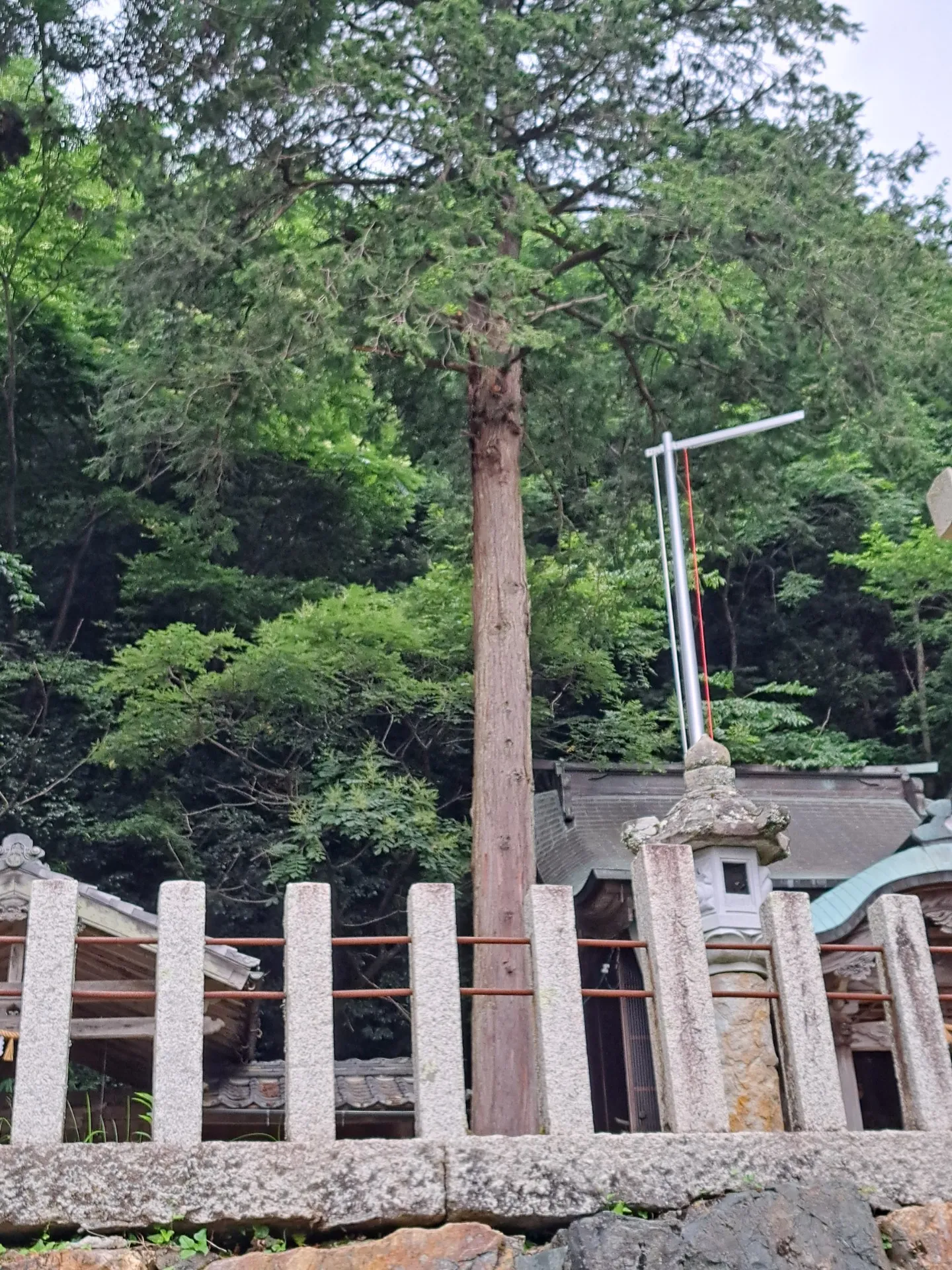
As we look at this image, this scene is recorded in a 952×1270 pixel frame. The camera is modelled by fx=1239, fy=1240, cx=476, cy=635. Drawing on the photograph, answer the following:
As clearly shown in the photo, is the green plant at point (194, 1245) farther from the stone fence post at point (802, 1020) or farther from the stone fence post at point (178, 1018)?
the stone fence post at point (802, 1020)

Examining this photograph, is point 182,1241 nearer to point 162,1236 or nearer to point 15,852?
point 162,1236

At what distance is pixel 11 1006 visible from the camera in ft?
28.6

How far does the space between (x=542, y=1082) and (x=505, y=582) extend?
5084 millimetres

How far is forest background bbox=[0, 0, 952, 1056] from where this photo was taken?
30.8 ft

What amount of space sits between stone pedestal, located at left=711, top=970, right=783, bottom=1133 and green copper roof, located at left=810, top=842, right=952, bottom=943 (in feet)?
6.29

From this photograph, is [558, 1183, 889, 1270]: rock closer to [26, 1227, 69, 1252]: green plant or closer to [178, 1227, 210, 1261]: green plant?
[178, 1227, 210, 1261]: green plant

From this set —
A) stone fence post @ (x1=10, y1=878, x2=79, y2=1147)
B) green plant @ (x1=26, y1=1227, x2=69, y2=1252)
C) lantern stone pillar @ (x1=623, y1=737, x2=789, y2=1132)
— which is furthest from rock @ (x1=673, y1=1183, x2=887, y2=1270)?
stone fence post @ (x1=10, y1=878, x2=79, y2=1147)

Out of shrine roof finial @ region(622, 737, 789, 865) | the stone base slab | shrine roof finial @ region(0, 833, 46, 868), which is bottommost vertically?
the stone base slab

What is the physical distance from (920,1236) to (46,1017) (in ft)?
11.0

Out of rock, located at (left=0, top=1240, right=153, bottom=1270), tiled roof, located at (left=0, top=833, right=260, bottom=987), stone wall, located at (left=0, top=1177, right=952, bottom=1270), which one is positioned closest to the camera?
rock, located at (left=0, top=1240, right=153, bottom=1270)

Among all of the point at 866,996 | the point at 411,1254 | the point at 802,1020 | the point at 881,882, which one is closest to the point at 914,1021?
the point at 866,996

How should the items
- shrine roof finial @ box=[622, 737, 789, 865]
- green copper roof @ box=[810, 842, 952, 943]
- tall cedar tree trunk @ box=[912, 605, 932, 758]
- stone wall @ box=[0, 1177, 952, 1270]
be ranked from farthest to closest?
tall cedar tree trunk @ box=[912, 605, 932, 758], green copper roof @ box=[810, 842, 952, 943], shrine roof finial @ box=[622, 737, 789, 865], stone wall @ box=[0, 1177, 952, 1270]

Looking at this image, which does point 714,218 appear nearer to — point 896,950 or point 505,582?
point 505,582

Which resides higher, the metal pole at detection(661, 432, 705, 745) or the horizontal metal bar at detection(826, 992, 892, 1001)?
the metal pole at detection(661, 432, 705, 745)
